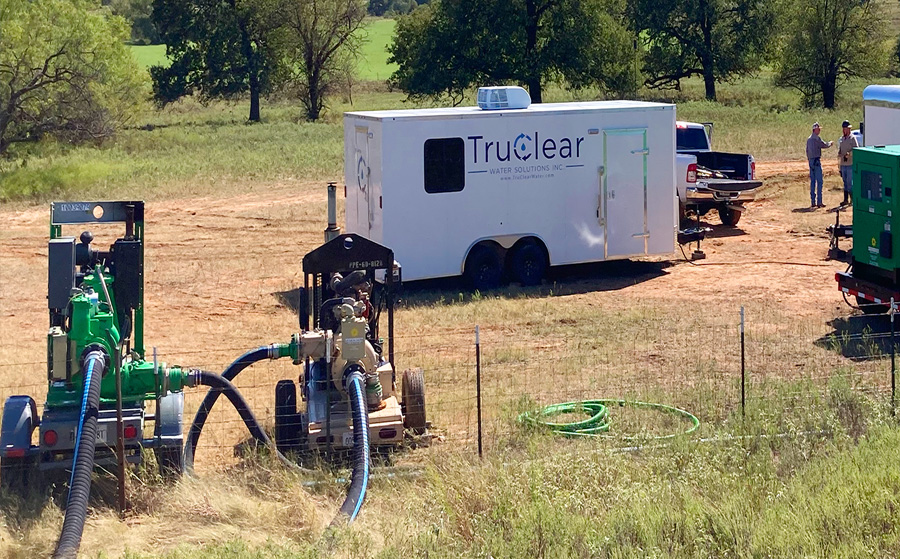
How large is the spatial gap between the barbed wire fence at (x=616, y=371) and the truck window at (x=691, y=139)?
32.1ft

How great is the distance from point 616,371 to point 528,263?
5.07 m

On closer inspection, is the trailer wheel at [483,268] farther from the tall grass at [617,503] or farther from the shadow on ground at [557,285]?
the tall grass at [617,503]

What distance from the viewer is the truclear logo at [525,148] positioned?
16328 millimetres

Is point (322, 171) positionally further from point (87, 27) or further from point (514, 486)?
point (514, 486)

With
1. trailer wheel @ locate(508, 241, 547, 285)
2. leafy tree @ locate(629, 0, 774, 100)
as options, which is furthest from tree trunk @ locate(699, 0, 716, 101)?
trailer wheel @ locate(508, 241, 547, 285)

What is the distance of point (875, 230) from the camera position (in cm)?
1380

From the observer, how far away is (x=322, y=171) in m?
31.3

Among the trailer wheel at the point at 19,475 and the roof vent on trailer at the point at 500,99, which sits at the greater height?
the roof vent on trailer at the point at 500,99

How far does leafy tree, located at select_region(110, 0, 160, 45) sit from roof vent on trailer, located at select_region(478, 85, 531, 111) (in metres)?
83.0

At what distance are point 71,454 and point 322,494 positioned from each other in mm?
1847

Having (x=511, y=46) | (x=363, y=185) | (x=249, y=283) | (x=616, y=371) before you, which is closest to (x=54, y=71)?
(x=249, y=283)

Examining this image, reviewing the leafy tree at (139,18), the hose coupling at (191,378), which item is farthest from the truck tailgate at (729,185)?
the leafy tree at (139,18)

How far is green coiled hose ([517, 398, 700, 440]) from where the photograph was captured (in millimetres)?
9438

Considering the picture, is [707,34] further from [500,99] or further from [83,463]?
[83,463]
